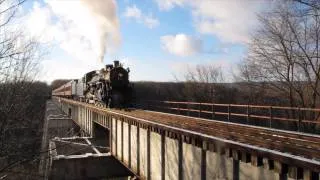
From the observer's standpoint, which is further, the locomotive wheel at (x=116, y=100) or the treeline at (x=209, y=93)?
the treeline at (x=209, y=93)

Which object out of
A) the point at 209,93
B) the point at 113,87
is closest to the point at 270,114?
the point at 113,87

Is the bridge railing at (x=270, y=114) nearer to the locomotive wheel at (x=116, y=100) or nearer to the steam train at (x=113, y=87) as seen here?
the steam train at (x=113, y=87)

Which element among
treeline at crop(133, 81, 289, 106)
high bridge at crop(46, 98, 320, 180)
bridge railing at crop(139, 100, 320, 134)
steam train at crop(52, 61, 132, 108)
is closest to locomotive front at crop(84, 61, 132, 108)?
steam train at crop(52, 61, 132, 108)

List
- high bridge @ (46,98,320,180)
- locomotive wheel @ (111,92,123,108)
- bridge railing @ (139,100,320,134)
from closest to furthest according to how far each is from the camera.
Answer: high bridge @ (46,98,320,180)
bridge railing @ (139,100,320,134)
locomotive wheel @ (111,92,123,108)

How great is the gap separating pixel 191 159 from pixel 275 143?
2353mm

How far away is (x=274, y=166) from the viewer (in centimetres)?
762

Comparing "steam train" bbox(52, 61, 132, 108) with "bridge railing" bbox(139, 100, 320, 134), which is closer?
"bridge railing" bbox(139, 100, 320, 134)

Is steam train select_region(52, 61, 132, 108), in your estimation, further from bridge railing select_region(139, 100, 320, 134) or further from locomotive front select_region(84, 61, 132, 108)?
bridge railing select_region(139, 100, 320, 134)

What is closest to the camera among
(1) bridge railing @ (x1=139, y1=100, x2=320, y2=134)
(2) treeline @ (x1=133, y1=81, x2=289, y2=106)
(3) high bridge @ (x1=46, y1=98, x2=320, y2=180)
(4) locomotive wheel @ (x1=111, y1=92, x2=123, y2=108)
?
(3) high bridge @ (x1=46, y1=98, x2=320, y2=180)

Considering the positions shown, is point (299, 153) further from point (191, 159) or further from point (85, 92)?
point (85, 92)

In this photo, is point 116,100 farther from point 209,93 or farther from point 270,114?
point 209,93

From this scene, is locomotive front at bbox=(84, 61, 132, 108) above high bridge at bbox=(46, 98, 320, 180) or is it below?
above

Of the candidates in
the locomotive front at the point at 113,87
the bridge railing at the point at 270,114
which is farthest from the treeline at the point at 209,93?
the locomotive front at the point at 113,87

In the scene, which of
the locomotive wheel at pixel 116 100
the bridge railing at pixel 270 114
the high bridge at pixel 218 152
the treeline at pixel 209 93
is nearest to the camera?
the high bridge at pixel 218 152
